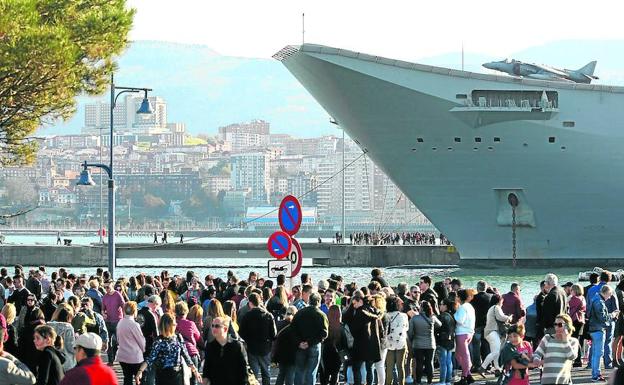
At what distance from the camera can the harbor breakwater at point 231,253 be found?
196ft

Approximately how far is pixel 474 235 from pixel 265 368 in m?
31.3

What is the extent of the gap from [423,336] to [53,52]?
26.6ft

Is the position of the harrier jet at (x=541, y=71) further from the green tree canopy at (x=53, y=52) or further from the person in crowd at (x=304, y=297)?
the person in crowd at (x=304, y=297)

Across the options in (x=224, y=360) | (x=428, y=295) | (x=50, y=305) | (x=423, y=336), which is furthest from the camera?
(x=428, y=295)

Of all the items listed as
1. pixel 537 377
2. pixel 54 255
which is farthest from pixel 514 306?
pixel 54 255

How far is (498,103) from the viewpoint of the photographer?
4184 cm

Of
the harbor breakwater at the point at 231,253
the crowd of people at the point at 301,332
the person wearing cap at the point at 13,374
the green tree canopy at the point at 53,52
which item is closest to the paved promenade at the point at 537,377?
the crowd of people at the point at 301,332

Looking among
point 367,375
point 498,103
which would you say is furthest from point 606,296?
point 498,103

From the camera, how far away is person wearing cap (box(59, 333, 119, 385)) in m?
8.38

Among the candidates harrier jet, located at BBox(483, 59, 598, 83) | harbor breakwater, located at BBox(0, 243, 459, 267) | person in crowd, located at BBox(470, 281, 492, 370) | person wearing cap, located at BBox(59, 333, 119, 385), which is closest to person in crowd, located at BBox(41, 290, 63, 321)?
person in crowd, located at BBox(470, 281, 492, 370)

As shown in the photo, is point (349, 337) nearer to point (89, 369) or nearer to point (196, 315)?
point (196, 315)

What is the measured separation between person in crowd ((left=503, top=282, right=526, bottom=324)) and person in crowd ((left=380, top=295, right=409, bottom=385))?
7.56ft

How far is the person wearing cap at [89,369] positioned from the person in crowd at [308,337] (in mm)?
4787

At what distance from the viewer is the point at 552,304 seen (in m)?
16.2
